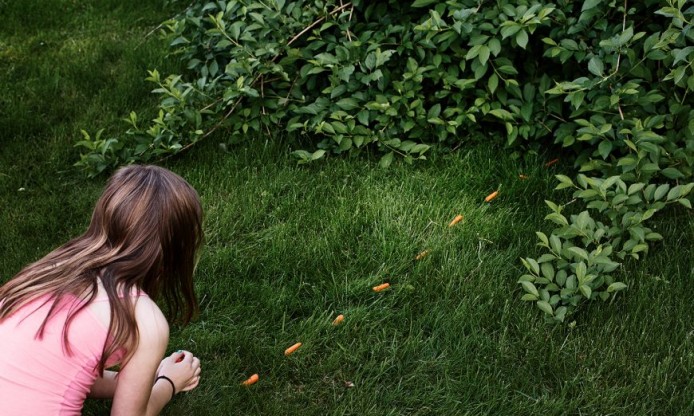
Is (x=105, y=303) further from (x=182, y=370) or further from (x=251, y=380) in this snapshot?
(x=251, y=380)

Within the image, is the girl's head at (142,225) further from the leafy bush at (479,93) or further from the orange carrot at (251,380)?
the leafy bush at (479,93)

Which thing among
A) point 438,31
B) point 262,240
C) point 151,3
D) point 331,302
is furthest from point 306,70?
point 151,3

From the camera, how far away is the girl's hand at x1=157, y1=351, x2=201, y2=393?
8.72 feet

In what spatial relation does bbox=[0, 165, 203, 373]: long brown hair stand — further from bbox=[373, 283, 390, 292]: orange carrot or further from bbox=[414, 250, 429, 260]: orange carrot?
bbox=[414, 250, 429, 260]: orange carrot

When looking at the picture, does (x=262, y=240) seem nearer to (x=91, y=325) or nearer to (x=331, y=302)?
(x=331, y=302)

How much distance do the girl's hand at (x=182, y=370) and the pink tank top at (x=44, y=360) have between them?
0.42m

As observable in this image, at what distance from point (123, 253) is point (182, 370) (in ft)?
1.78

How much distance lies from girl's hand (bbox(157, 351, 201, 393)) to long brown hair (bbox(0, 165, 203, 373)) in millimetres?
336

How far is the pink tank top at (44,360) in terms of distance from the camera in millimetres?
2186

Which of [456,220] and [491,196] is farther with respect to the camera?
[491,196]

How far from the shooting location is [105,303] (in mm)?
2260

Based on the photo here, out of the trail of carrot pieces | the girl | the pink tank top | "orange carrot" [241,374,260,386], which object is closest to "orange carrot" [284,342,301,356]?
"orange carrot" [241,374,260,386]

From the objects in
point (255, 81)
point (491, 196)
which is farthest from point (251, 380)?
point (255, 81)

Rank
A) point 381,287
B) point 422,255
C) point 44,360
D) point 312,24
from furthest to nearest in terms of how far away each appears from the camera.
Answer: point 312,24
point 422,255
point 381,287
point 44,360
